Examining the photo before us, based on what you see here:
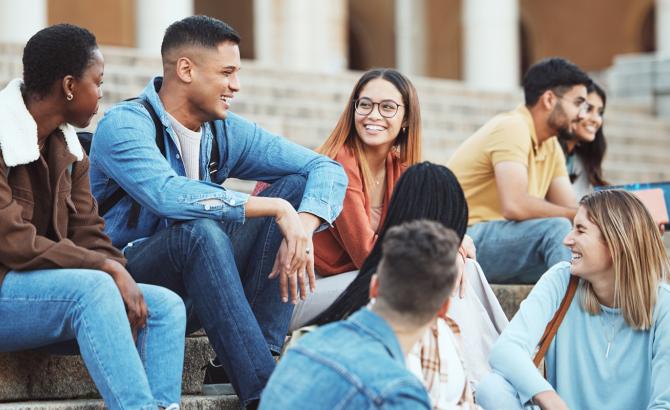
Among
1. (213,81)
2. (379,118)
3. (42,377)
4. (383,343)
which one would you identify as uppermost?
(213,81)

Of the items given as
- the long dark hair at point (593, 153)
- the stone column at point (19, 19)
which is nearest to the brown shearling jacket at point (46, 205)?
the long dark hair at point (593, 153)

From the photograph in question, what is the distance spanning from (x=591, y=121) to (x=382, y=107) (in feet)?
7.13

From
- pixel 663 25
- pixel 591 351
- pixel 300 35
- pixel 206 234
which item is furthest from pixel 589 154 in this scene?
pixel 663 25

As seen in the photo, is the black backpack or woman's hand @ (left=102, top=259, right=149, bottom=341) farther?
the black backpack

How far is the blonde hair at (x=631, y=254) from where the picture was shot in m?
4.75

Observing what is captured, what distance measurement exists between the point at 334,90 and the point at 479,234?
6494mm

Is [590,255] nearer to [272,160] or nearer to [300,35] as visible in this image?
[272,160]

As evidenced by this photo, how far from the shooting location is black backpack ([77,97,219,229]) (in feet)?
16.4

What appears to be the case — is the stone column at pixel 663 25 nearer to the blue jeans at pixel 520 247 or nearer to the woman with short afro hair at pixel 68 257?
the blue jeans at pixel 520 247

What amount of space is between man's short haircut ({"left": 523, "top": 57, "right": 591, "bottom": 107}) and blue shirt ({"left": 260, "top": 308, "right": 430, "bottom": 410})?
12.9 feet

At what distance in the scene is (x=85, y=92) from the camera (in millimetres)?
4527

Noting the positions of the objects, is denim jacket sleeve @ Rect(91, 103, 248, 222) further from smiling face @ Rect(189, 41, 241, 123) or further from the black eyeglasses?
the black eyeglasses

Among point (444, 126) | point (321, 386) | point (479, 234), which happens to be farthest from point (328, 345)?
point (444, 126)

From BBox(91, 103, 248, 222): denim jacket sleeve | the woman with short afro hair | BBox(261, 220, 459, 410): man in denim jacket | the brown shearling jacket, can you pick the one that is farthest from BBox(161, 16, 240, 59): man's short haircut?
BBox(261, 220, 459, 410): man in denim jacket
